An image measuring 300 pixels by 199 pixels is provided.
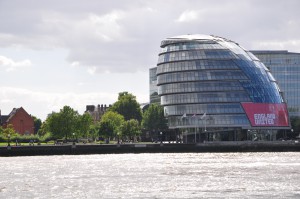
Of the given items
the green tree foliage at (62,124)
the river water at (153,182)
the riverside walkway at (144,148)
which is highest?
the green tree foliage at (62,124)

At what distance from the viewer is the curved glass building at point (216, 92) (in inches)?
7589

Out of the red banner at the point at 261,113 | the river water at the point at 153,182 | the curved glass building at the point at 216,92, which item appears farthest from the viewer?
the red banner at the point at 261,113

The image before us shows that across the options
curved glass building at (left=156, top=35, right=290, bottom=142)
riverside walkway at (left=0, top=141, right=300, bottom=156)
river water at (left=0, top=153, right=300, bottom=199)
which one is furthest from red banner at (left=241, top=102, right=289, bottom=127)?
river water at (left=0, top=153, right=300, bottom=199)

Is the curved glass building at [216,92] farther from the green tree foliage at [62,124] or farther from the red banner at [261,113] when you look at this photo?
the green tree foliage at [62,124]

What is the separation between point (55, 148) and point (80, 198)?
90.9 m

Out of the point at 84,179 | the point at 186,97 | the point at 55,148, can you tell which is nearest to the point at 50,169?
the point at 84,179

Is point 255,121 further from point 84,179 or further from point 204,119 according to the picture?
point 84,179

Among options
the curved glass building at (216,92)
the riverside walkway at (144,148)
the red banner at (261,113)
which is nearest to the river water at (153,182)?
the riverside walkway at (144,148)

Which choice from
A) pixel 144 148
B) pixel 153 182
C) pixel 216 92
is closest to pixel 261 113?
pixel 216 92

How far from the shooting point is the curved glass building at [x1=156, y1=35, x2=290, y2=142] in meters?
193

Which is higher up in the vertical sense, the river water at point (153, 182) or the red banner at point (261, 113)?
the red banner at point (261, 113)

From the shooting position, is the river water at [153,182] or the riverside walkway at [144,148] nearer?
the river water at [153,182]

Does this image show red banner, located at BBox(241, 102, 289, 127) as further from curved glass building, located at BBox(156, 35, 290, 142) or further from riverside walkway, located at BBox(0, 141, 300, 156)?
riverside walkway, located at BBox(0, 141, 300, 156)

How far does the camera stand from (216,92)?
632 feet
